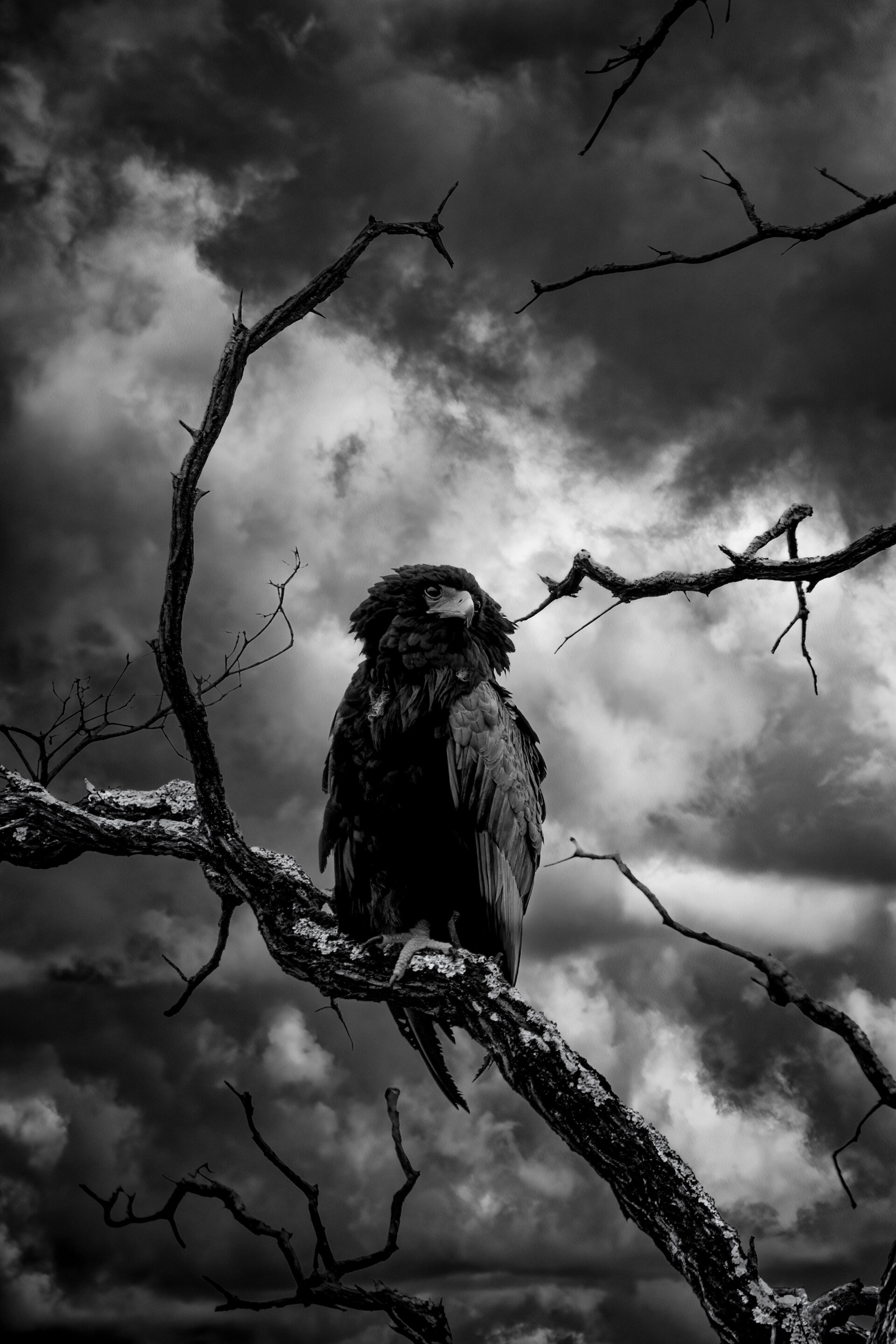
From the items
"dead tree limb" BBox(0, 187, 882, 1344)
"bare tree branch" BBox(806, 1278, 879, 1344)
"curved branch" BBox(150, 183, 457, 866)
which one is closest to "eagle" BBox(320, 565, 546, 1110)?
"dead tree limb" BBox(0, 187, 882, 1344)

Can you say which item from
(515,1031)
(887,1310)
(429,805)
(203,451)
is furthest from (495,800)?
(887,1310)

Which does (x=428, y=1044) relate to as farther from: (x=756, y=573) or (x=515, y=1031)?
(x=756, y=573)

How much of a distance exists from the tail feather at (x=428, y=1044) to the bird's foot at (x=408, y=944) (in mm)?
339

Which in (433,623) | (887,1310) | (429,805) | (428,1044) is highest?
(433,623)

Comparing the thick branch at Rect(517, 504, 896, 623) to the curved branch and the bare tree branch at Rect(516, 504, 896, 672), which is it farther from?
the curved branch

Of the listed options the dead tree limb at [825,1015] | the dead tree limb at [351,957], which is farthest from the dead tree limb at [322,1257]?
the dead tree limb at [825,1015]

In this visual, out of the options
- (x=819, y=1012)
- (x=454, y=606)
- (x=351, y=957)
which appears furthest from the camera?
(x=454, y=606)

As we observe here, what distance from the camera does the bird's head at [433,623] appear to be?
449 cm

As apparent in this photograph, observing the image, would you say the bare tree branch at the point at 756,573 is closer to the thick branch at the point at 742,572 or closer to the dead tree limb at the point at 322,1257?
Answer: the thick branch at the point at 742,572

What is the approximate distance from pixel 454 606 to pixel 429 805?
0.93 meters

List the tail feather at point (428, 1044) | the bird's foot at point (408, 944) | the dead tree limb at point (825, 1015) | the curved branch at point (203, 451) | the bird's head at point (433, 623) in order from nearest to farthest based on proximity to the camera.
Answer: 1. the dead tree limb at point (825, 1015)
2. the curved branch at point (203, 451)
3. the bird's foot at point (408, 944)
4. the tail feather at point (428, 1044)
5. the bird's head at point (433, 623)

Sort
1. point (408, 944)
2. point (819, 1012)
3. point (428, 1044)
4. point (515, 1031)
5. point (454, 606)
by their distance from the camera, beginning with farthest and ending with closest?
1. point (454, 606)
2. point (428, 1044)
3. point (408, 944)
4. point (515, 1031)
5. point (819, 1012)

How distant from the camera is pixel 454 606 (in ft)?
14.9

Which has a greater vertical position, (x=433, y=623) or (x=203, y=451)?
(x=433, y=623)
